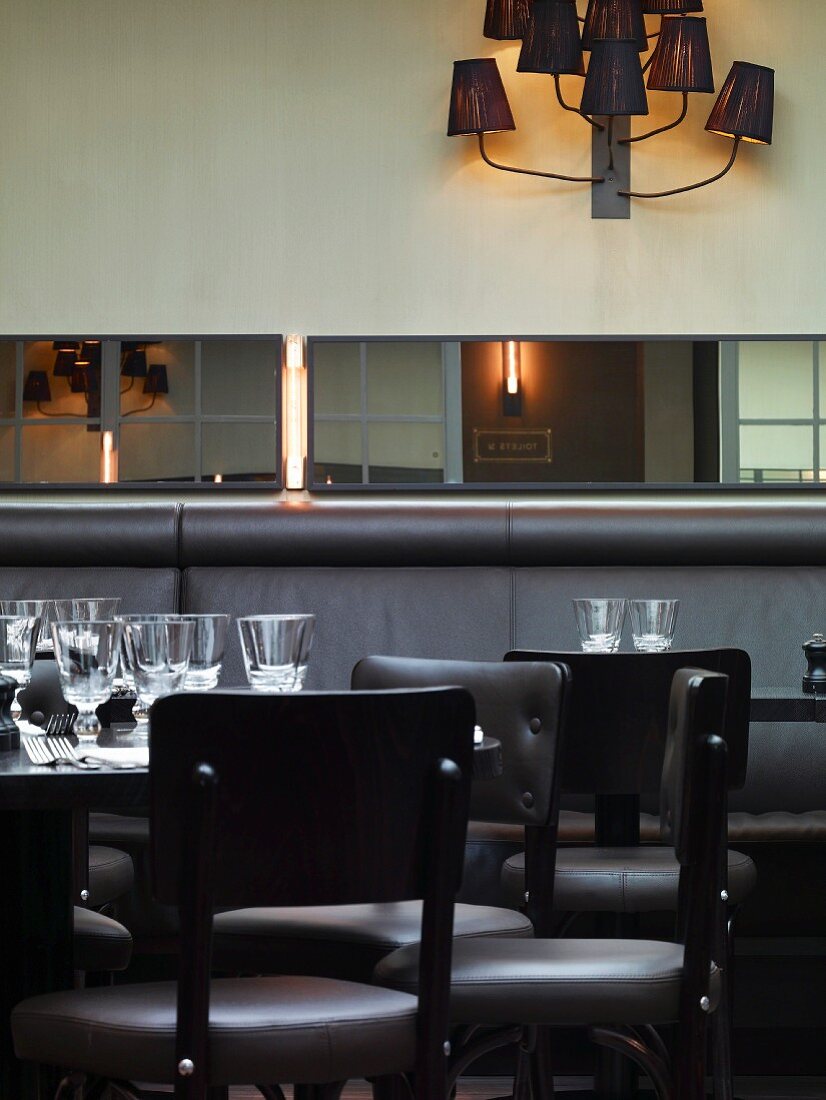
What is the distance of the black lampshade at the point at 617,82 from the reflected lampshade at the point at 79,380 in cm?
142

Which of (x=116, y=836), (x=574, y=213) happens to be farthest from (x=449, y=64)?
(x=116, y=836)

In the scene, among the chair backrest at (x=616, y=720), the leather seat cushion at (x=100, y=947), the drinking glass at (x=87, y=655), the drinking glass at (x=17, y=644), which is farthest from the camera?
the chair backrest at (x=616, y=720)

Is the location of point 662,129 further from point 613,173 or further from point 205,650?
point 205,650

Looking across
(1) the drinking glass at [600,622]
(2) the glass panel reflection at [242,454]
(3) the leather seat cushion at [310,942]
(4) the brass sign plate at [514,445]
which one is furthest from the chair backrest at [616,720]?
(2) the glass panel reflection at [242,454]

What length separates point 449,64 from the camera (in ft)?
11.8

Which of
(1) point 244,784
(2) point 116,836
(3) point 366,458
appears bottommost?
(2) point 116,836

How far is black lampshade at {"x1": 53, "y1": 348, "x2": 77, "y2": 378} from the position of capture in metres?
3.51

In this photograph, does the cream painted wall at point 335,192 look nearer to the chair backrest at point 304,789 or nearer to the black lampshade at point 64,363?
the black lampshade at point 64,363

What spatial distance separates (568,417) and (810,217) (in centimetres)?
83

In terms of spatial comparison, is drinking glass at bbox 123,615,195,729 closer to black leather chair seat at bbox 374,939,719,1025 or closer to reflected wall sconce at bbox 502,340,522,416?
black leather chair seat at bbox 374,939,719,1025

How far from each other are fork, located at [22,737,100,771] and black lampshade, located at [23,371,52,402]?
219 cm

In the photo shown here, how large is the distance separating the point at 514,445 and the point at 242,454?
695mm

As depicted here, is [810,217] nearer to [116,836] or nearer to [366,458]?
[366,458]

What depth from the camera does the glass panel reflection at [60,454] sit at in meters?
3.50
